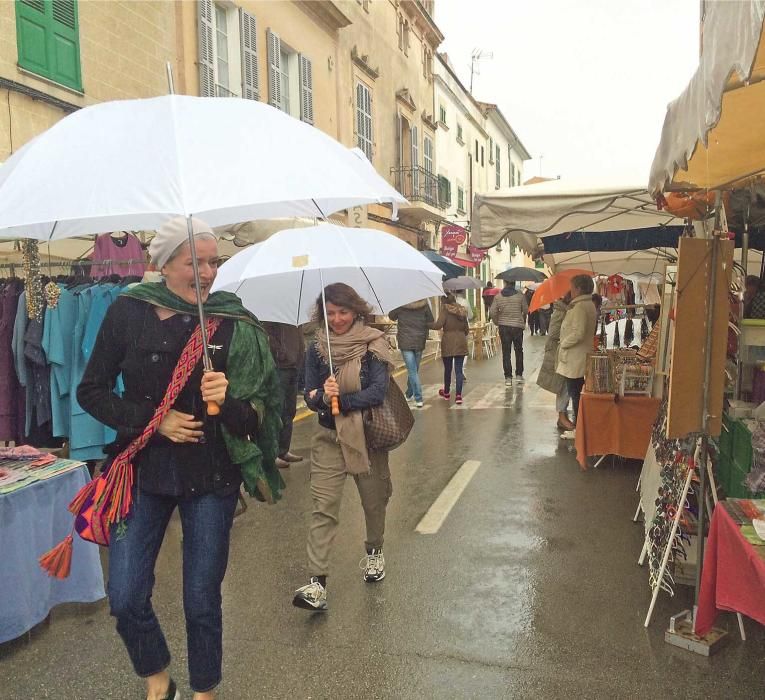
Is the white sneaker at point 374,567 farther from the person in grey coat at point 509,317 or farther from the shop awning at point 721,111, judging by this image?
the person in grey coat at point 509,317

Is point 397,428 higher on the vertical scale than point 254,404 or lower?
lower

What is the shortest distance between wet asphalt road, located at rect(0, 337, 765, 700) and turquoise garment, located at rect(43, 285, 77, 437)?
1207 mm

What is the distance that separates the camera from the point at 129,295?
2.55 metres

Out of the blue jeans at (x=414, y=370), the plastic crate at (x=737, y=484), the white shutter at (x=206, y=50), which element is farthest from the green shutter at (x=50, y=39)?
the plastic crate at (x=737, y=484)

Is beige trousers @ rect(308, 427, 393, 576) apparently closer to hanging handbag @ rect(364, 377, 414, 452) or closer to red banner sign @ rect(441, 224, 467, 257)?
hanging handbag @ rect(364, 377, 414, 452)

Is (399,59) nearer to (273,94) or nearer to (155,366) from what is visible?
(273,94)

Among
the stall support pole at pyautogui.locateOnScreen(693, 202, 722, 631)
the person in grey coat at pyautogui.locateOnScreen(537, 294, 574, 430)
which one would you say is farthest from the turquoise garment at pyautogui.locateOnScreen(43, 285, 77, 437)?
the person in grey coat at pyautogui.locateOnScreen(537, 294, 574, 430)

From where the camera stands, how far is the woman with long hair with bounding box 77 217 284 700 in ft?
8.21

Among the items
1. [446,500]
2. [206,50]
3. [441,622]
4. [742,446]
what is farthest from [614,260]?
[441,622]

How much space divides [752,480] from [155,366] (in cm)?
295

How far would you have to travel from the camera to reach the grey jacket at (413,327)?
1053 cm

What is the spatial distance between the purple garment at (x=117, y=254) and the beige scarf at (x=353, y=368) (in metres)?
3.59

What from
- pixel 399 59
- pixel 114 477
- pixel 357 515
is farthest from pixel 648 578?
pixel 399 59

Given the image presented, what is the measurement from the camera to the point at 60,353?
5.20 meters
